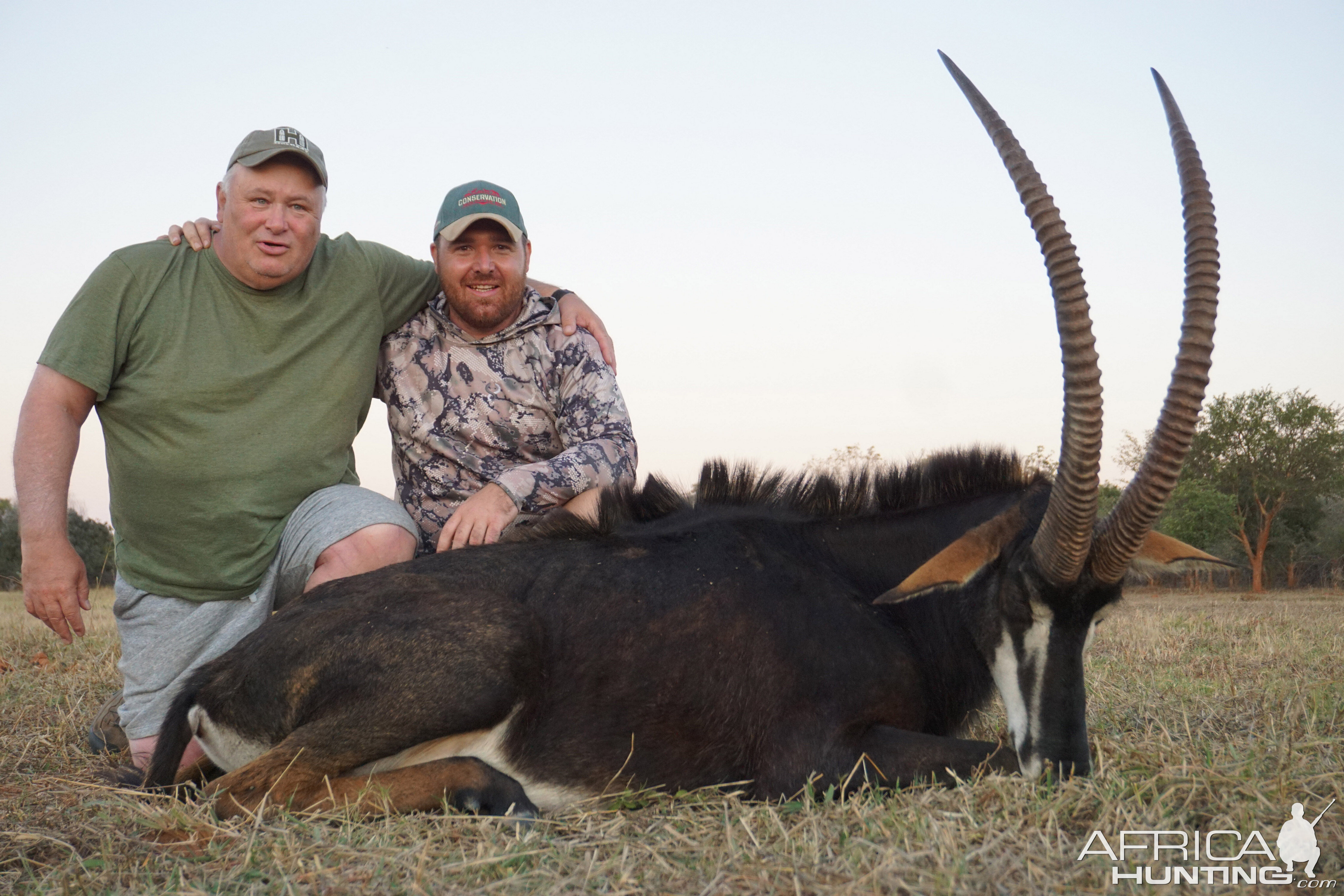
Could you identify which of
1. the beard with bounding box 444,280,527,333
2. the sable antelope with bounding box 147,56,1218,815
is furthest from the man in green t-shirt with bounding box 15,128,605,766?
the sable antelope with bounding box 147,56,1218,815

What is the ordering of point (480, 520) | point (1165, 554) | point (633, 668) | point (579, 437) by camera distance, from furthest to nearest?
1. point (579, 437)
2. point (480, 520)
3. point (633, 668)
4. point (1165, 554)

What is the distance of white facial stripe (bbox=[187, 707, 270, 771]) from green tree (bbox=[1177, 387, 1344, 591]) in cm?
3478

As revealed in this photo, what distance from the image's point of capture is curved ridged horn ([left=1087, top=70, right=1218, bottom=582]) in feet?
10.8

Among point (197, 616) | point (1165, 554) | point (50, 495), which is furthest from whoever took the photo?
point (197, 616)

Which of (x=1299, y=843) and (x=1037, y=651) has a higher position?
(x=1037, y=651)

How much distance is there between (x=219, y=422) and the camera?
16.8 feet

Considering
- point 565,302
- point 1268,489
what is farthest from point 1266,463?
point 565,302

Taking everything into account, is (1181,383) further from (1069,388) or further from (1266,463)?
(1266,463)

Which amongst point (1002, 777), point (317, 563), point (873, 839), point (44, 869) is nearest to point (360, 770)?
point (44, 869)

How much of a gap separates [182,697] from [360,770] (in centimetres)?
84

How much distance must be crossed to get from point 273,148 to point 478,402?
176 centimetres

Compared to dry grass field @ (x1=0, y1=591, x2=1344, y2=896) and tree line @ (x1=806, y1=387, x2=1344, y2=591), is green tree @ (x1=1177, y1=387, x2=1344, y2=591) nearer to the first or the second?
tree line @ (x1=806, y1=387, x2=1344, y2=591)

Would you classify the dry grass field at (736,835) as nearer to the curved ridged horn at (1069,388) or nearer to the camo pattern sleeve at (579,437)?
the curved ridged horn at (1069,388)

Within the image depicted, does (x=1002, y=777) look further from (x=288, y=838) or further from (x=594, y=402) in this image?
(x=594, y=402)
